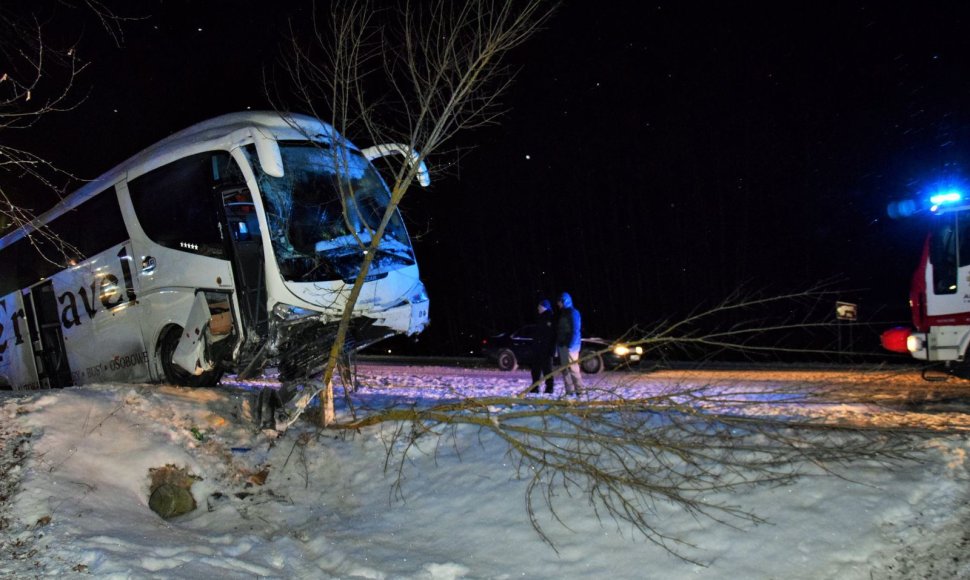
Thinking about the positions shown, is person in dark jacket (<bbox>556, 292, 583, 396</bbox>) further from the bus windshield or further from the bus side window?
the bus side window

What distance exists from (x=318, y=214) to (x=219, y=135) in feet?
5.01

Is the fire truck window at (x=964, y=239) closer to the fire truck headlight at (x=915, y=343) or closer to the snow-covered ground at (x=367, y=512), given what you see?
the fire truck headlight at (x=915, y=343)

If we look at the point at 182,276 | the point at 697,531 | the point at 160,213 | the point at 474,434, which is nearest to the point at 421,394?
the point at 474,434

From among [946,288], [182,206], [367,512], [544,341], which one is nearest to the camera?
[367,512]

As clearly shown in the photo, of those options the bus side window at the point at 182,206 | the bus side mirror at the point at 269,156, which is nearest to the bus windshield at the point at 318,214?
the bus side mirror at the point at 269,156

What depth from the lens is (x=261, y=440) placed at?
755cm

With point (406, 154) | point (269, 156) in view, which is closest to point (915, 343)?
point (406, 154)

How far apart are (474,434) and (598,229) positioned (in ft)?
87.9

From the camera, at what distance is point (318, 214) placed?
8.05m

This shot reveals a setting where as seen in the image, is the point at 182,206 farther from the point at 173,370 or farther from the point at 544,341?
the point at 544,341

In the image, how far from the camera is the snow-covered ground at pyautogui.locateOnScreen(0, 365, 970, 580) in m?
4.77

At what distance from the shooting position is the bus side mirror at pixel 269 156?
7.33 m

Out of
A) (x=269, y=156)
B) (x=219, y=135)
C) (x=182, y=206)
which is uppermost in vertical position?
(x=219, y=135)

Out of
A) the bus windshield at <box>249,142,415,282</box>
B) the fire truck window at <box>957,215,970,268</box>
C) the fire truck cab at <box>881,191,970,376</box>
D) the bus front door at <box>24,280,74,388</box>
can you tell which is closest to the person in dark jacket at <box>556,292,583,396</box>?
the bus windshield at <box>249,142,415,282</box>
